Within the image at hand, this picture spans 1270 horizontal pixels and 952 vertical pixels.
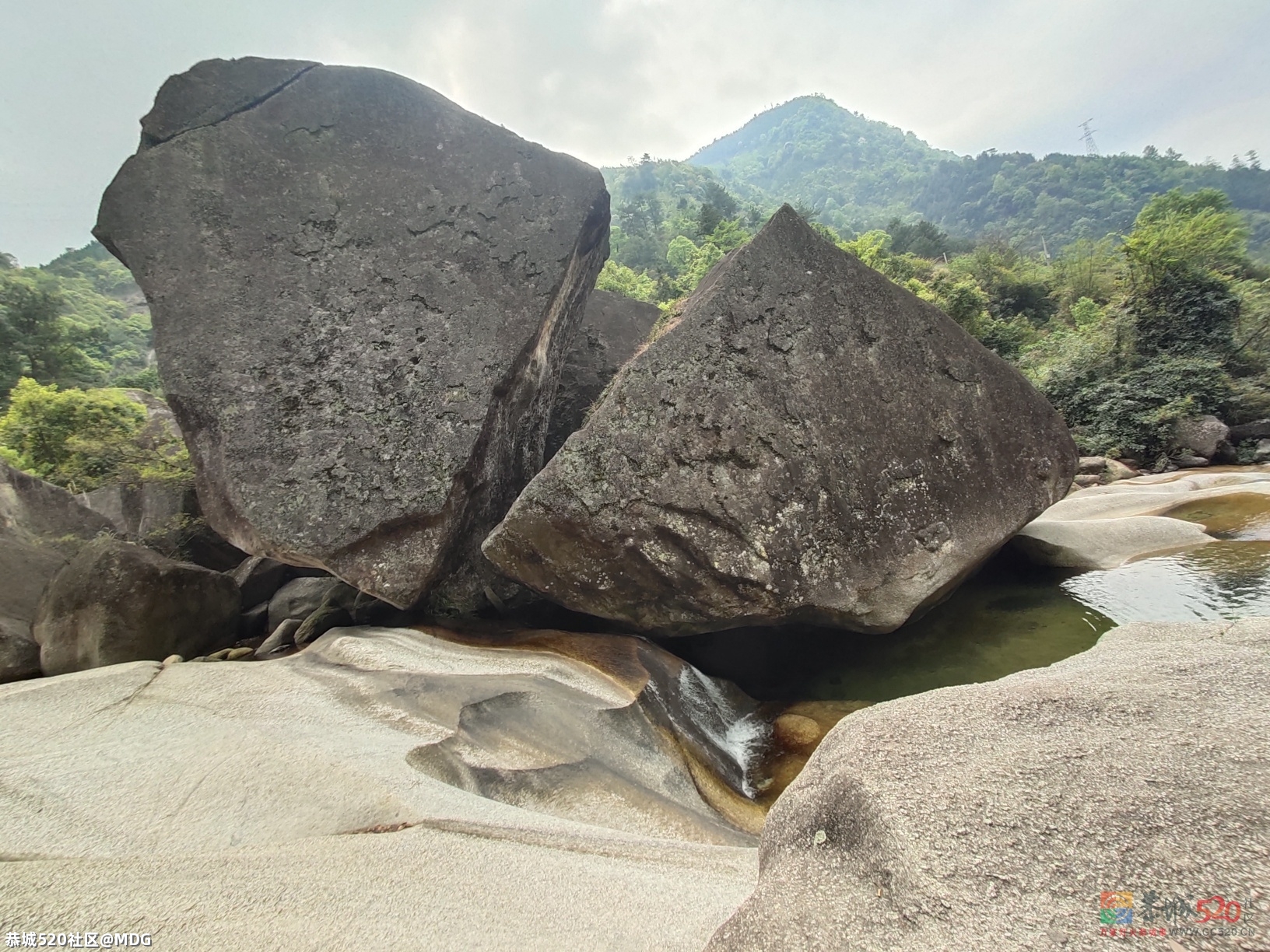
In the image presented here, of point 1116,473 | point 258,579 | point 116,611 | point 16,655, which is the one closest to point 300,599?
point 258,579

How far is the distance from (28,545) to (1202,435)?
897 inches

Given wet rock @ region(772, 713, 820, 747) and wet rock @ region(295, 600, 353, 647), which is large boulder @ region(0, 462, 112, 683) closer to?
wet rock @ region(295, 600, 353, 647)

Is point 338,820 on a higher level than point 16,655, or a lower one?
higher

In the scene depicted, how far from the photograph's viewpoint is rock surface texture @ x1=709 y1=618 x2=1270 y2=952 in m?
1.35

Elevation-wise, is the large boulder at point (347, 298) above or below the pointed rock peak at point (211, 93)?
below

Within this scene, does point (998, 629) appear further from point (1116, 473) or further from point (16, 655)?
point (1116, 473)

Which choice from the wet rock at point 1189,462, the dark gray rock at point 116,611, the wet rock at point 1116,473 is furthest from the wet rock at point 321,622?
the wet rock at point 1189,462

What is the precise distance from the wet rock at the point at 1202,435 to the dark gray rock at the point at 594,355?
14.7 metres

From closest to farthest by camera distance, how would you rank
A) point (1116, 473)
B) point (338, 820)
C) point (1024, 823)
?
point (1024, 823), point (338, 820), point (1116, 473)

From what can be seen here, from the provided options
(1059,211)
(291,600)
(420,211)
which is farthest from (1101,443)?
(1059,211)

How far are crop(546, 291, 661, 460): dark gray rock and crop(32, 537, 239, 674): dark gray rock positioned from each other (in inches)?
180

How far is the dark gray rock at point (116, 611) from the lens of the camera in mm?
4625

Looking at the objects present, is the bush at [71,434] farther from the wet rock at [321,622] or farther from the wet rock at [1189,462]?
the wet rock at [1189,462]

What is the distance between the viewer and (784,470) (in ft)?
15.9
